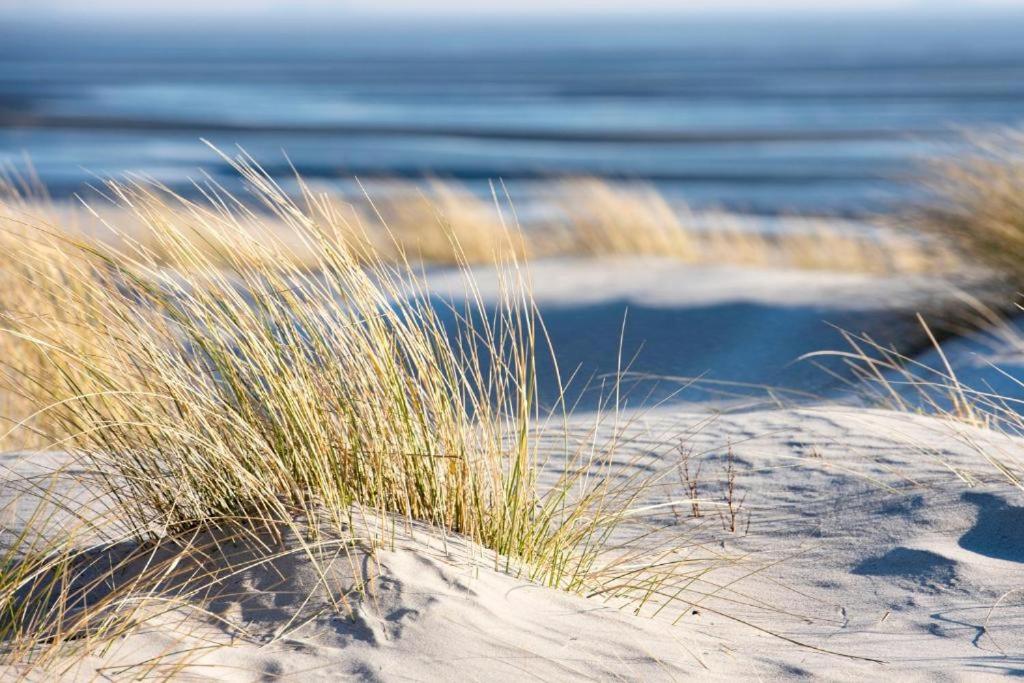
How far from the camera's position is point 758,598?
252 centimetres

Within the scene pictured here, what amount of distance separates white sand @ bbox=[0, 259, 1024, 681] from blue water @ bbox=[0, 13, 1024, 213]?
1.27 meters

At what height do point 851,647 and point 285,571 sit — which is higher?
point 285,571

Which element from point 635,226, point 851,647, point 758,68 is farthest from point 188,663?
point 758,68

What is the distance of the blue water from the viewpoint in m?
17.9

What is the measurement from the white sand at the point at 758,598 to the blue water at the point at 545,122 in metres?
1.27

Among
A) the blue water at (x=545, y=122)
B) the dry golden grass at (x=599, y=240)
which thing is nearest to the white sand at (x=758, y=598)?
the blue water at (x=545, y=122)

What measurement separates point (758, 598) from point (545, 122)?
26271 mm

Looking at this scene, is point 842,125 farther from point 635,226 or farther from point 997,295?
point 997,295

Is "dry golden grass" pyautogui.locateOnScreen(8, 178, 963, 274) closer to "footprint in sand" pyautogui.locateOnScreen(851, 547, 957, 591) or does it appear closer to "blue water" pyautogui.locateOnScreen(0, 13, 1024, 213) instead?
"blue water" pyautogui.locateOnScreen(0, 13, 1024, 213)

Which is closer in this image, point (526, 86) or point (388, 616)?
point (388, 616)

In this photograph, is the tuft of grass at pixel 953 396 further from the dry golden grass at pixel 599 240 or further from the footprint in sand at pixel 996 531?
the dry golden grass at pixel 599 240

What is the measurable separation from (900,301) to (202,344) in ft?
13.5

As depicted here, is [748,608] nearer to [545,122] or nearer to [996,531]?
[996,531]

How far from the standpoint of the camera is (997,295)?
5219mm
